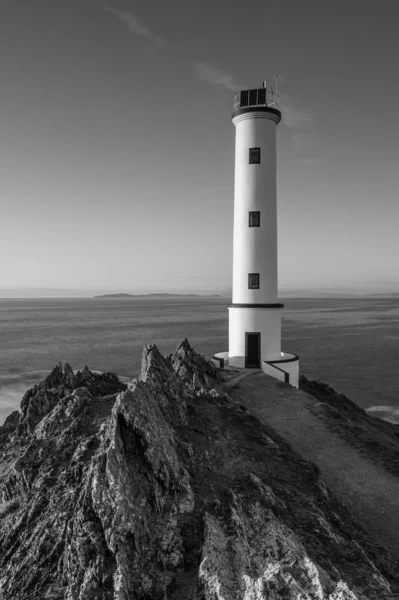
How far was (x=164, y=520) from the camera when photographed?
9.59 m

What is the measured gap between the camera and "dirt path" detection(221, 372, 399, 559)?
12148mm

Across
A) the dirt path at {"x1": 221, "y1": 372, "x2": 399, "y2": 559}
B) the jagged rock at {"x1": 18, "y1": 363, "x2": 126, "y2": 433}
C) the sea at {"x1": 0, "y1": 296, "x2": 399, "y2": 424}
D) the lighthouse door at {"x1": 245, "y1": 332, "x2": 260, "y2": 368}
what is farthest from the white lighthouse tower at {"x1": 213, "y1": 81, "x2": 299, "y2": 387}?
the sea at {"x1": 0, "y1": 296, "x2": 399, "y2": 424}

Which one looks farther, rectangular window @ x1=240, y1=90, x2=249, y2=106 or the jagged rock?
rectangular window @ x1=240, y1=90, x2=249, y2=106

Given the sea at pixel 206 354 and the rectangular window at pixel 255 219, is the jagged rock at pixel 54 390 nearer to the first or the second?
the sea at pixel 206 354

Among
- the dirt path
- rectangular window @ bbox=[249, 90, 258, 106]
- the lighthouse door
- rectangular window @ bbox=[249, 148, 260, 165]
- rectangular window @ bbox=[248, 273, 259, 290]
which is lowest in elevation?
the dirt path

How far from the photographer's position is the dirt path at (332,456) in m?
12.1

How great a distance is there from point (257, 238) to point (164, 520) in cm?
1893

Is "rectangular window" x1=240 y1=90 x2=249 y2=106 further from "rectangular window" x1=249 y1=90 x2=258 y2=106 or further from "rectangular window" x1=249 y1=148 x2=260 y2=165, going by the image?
"rectangular window" x1=249 y1=148 x2=260 y2=165

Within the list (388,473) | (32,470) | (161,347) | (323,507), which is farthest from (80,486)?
(161,347)

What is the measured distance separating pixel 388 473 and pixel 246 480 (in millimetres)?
5969

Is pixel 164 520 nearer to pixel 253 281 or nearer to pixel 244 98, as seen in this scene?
pixel 253 281

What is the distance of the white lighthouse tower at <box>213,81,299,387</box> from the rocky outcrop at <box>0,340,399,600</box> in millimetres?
12564

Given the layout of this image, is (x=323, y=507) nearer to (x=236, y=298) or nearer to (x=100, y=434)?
(x=100, y=434)

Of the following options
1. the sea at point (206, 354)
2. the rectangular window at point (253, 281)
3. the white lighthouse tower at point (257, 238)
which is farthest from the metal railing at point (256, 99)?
the sea at point (206, 354)
